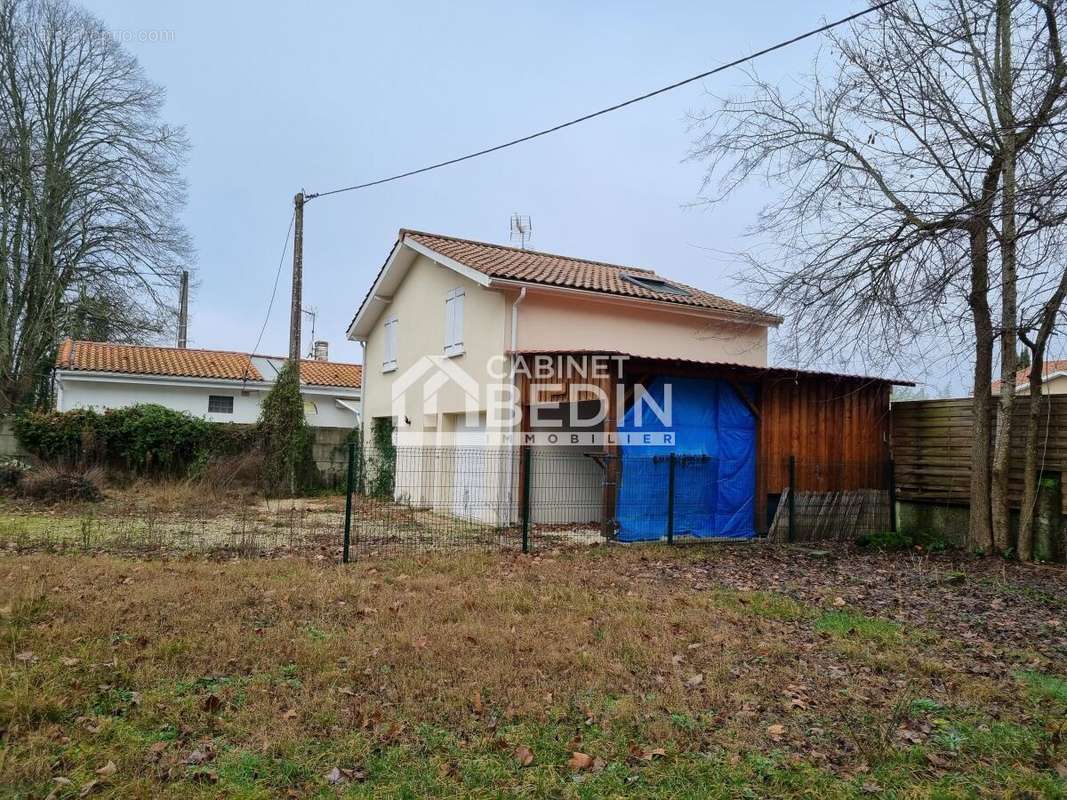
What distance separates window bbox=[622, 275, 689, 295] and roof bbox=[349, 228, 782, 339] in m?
0.08

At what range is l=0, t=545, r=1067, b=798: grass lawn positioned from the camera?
10.9 ft

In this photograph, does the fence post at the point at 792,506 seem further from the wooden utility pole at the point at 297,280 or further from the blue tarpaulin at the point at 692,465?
the wooden utility pole at the point at 297,280

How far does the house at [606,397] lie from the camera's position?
433 inches

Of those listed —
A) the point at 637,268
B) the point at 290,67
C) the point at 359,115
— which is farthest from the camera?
the point at 637,268

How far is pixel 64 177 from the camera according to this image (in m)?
19.9

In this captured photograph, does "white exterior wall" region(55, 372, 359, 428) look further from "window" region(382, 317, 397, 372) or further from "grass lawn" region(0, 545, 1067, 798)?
"grass lawn" region(0, 545, 1067, 798)

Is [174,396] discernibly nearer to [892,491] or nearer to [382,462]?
[382,462]

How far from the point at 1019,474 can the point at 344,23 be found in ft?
43.0

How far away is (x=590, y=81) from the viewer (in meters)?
10.3

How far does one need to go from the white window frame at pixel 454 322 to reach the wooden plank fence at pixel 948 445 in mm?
8704

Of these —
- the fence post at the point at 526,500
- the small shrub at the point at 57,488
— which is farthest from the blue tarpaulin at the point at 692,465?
the small shrub at the point at 57,488

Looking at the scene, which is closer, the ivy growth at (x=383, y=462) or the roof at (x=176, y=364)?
the ivy growth at (x=383, y=462)

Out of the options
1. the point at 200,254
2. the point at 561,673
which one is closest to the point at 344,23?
the point at 561,673

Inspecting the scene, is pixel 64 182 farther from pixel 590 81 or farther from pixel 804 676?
pixel 804 676
